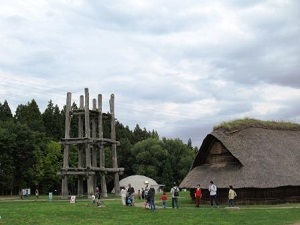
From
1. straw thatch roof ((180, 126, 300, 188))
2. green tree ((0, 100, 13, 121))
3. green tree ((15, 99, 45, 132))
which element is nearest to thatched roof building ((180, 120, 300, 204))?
straw thatch roof ((180, 126, 300, 188))

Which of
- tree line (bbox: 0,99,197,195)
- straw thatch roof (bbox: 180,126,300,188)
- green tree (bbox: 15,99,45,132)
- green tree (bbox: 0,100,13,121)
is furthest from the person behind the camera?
green tree (bbox: 0,100,13,121)

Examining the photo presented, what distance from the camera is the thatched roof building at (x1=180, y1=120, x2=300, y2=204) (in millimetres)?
38562

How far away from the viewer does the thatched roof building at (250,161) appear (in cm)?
3856

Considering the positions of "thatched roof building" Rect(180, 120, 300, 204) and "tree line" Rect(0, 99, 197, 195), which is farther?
"tree line" Rect(0, 99, 197, 195)

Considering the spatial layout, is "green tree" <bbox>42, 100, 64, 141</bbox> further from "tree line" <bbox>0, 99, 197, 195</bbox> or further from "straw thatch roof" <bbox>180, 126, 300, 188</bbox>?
"straw thatch roof" <bbox>180, 126, 300, 188</bbox>

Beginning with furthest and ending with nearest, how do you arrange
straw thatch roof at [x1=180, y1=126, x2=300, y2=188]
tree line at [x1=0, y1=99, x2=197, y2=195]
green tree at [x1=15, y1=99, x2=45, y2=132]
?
green tree at [x1=15, y1=99, x2=45, y2=132]
tree line at [x1=0, y1=99, x2=197, y2=195]
straw thatch roof at [x1=180, y1=126, x2=300, y2=188]

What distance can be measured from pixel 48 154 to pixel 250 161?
5231 cm

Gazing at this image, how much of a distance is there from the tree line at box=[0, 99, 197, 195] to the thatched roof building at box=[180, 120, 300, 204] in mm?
37328

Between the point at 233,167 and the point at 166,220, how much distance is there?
1770 centimetres

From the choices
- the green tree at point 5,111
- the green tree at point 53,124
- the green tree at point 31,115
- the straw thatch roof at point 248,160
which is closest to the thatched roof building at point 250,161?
the straw thatch roof at point 248,160

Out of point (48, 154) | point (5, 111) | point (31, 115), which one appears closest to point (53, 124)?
point (31, 115)

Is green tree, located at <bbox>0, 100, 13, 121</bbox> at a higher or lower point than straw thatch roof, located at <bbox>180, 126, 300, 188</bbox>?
higher

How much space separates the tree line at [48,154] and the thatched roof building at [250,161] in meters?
37.3

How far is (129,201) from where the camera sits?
36.9 m
